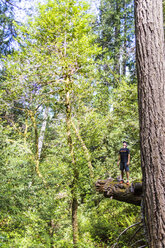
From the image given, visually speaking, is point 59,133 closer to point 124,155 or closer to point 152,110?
point 124,155

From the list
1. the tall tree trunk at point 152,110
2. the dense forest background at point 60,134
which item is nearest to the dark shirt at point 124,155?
the dense forest background at point 60,134

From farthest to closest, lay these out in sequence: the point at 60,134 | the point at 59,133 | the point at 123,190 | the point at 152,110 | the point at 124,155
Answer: the point at 59,133
the point at 60,134
the point at 124,155
the point at 123,190
the point at 152,110

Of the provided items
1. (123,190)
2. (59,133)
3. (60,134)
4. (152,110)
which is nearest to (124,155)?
(123,190)

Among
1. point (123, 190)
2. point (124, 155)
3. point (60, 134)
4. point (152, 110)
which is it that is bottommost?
point (123, 190)

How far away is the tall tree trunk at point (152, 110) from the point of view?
Answer: 2271mm

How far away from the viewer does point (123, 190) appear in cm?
465

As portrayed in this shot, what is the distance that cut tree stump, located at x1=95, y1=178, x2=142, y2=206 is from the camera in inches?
172

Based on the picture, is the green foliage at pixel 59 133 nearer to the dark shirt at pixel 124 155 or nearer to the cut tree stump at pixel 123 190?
the dark shirt at pixel 124 155

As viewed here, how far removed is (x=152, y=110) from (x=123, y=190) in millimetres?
2867

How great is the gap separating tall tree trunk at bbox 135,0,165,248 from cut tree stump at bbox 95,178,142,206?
6.63 feet

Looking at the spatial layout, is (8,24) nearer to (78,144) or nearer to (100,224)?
(78,144)

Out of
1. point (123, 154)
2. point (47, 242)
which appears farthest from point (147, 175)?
point (47, 242)

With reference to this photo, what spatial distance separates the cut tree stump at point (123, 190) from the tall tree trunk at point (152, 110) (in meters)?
2.02

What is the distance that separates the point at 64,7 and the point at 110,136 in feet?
21.7
